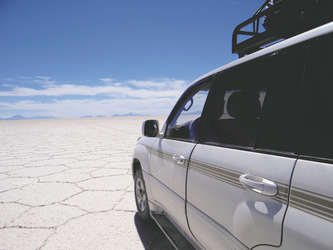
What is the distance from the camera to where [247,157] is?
1183 mm

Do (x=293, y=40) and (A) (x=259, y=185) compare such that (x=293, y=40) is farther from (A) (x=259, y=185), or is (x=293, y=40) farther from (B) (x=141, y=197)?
(B) (x=141, y=197)

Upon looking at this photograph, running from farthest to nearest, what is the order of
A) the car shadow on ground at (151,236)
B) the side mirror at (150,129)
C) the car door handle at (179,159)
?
the side mirror at (150,129) < the car shadow on ground at (151,236) < the car door handle at (179,159)

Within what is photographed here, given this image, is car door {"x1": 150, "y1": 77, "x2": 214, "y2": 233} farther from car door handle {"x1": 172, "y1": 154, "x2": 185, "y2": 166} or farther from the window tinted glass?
the window tinted glass

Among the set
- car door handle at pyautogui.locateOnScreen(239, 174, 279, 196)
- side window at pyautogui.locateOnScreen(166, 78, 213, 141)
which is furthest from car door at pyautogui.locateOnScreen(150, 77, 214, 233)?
car door handle at pyautogui.locateOnScreen(239, 174, 279, 196)

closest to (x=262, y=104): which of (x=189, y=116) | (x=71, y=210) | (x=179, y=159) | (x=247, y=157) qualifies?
(x=247, y=157)

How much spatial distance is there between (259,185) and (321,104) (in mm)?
422

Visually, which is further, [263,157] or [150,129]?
[150,129]

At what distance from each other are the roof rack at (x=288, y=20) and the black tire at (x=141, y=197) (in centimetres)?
182

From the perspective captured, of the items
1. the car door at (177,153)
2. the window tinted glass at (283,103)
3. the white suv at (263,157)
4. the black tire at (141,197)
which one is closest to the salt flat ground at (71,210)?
the black tire at (141,197)

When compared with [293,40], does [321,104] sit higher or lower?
lower

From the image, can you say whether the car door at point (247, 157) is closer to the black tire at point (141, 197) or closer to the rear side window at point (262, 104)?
the rear side window at point (262, 104)

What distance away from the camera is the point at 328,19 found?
52.2 inches

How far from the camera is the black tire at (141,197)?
9.00 feet

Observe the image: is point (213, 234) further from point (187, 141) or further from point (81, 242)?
point (81, 242)
